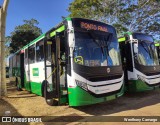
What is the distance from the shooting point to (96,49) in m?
6.77

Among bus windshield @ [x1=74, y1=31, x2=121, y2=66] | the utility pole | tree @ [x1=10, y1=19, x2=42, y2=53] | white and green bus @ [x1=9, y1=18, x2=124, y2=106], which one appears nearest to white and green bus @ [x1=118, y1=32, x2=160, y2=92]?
bus windshield @ [x1=74, y1=31, x2=121, y2=66]

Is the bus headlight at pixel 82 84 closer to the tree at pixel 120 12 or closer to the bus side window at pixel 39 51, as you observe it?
the bus side window at pixel 39 51

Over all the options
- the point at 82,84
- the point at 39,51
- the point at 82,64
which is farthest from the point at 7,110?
the point at 82,64

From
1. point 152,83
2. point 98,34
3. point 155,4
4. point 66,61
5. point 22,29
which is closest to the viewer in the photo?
point 66,61

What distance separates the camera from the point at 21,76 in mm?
12695

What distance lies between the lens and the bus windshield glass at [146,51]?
9141 mm

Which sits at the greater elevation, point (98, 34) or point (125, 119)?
point (98, 34)

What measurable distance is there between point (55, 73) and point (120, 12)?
47.4ft

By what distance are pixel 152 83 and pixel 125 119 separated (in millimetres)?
3983

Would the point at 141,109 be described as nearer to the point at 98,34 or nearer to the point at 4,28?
the point at 98,34

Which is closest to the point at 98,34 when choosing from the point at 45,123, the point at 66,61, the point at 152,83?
the point at 66,61

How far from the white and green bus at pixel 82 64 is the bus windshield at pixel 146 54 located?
2050mm

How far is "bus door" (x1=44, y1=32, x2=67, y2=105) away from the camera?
22.0 ft

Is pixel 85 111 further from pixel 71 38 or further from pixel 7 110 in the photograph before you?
pixel 7 110
